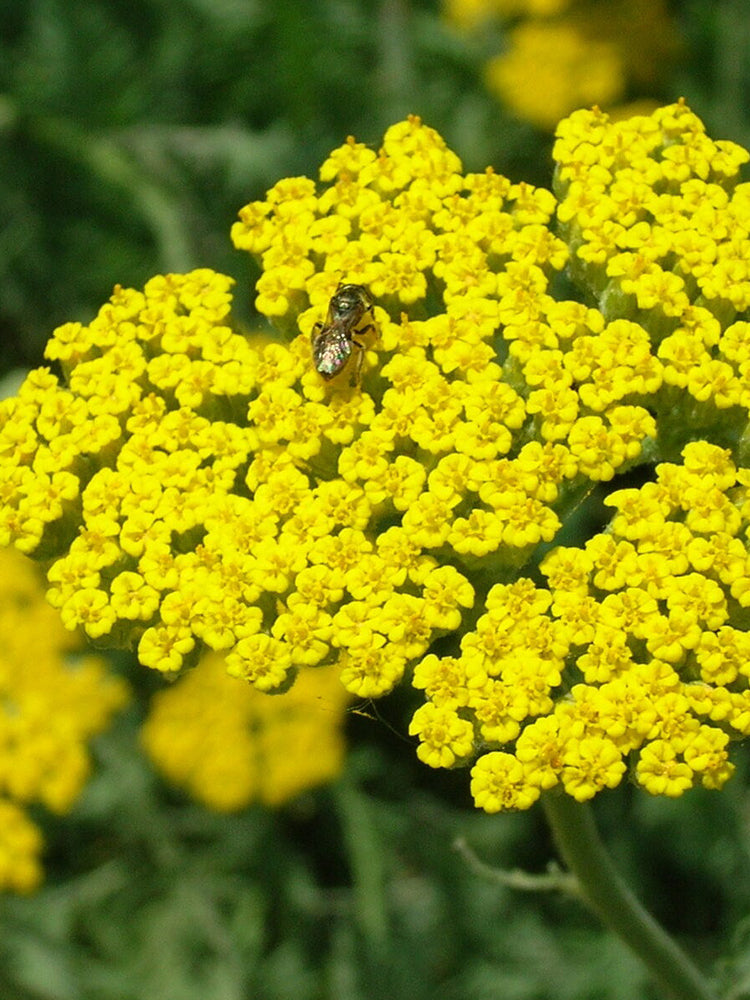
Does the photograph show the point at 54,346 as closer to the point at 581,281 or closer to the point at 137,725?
the point at 581,281

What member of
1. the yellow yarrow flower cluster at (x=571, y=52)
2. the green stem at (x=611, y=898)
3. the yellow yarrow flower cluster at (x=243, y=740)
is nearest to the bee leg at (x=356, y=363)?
the green stem at (x=611, y=898)

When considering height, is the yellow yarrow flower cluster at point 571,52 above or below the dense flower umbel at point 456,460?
above

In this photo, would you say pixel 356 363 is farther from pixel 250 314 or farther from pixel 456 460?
pixel 250 314

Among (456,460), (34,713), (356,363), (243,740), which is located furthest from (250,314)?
(456,460)

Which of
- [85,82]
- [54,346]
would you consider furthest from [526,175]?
[54,346]

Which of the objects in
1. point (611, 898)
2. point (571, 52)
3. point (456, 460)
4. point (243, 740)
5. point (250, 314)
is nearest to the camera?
point (456, 460)

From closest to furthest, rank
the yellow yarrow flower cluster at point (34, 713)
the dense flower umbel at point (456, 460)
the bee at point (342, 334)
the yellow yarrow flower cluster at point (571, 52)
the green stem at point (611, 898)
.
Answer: the dense flower umbel at point (456, 460) → the bee at point (342, 334) → the green stem at point (611, 898) → the yellow yarrow flower cluster at point (34, 713) → the yellow yarrow flower cluster at point (571, 52)

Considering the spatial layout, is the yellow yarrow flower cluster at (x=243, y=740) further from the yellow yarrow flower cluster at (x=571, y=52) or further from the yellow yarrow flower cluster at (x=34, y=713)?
the yellow yarrow flower cluster at (x=571, y=52)

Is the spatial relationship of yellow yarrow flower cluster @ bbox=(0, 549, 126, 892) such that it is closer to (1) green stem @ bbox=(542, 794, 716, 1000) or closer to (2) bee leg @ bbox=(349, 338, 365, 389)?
(1) green stem @ bbox=(542, 794, 716, 1000)
